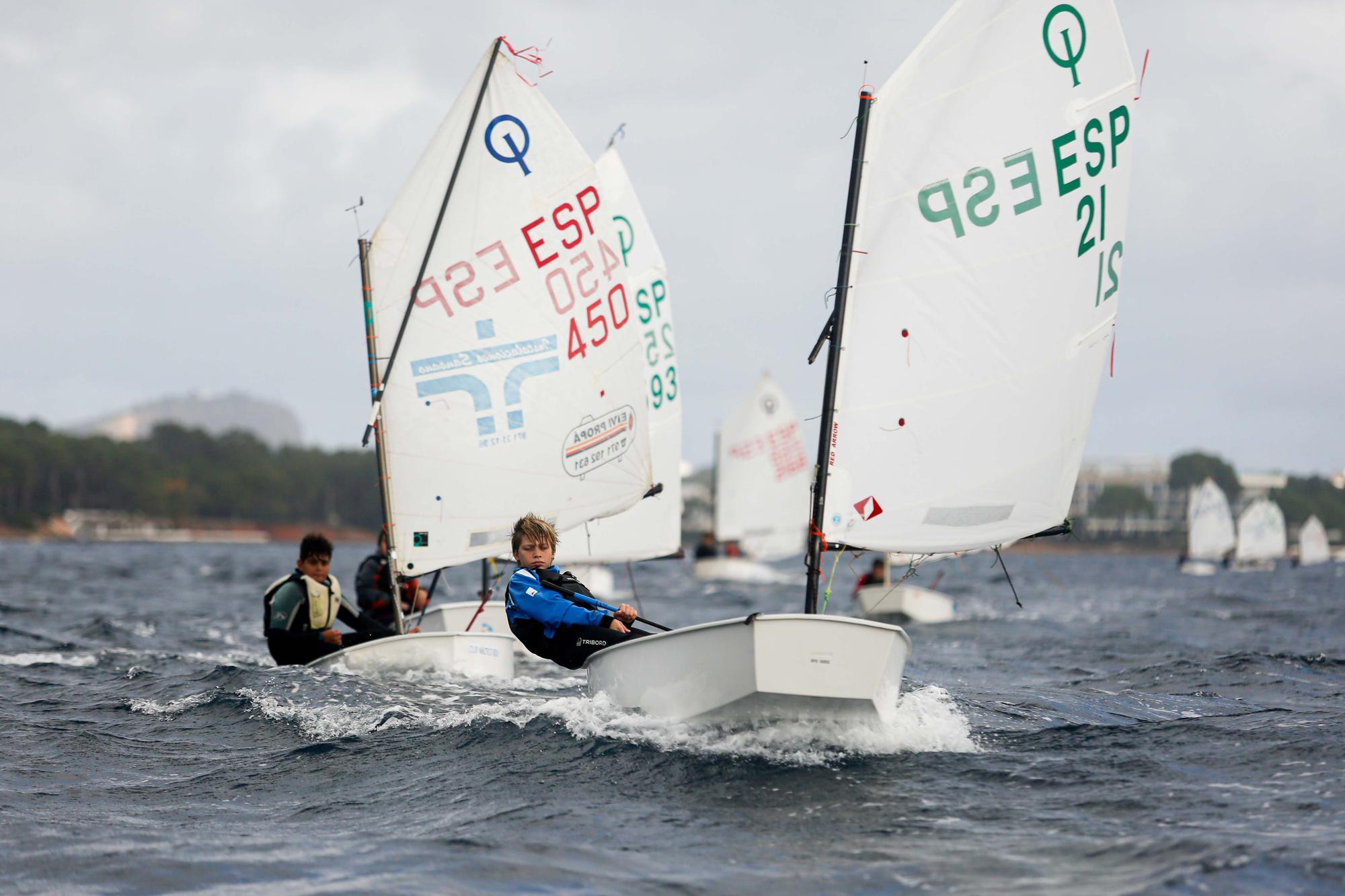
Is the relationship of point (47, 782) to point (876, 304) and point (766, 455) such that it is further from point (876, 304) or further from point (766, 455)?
point (766, 455)

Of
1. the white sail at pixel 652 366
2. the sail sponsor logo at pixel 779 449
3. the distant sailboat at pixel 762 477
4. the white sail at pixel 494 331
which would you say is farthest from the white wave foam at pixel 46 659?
the sail sponsor logo at pixel 779 449

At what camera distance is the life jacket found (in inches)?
406

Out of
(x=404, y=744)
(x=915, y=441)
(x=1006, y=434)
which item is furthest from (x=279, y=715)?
(x=1006, y=434)

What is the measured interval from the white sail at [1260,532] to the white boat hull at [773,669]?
62881mm

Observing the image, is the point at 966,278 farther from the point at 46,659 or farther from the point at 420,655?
the point at 46,659

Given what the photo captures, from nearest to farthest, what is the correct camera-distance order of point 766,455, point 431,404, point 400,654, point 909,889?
point 909,889 < point 400,654 < point 431,404 < point 766,455

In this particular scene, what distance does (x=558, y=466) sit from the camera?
11688 mm

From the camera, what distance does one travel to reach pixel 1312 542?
75.0m

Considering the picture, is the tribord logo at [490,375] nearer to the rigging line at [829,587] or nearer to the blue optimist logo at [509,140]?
the blue optimist logo at [509,140]

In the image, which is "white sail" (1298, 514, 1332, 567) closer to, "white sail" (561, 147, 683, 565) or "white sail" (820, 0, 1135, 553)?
"white sail" (561, 147, 683, 565)

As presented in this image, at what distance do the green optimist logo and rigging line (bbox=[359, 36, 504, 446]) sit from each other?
17.7ft

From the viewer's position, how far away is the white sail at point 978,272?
780 centimetres

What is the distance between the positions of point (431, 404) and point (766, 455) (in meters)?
24.5

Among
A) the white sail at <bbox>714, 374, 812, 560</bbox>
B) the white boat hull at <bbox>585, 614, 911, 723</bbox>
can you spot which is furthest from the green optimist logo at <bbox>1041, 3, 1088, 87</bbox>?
the white sail at <bbox>714, 374, 812, 560</bbox>
